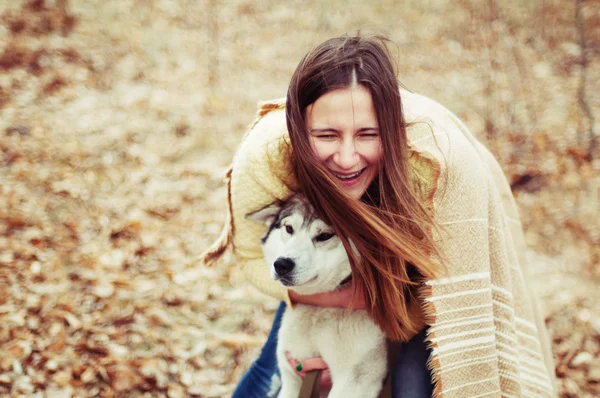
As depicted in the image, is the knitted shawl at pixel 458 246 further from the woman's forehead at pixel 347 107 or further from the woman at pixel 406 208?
the woman's forehead at pixel 347 107

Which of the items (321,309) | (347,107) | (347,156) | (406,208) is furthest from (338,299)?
(347,107)

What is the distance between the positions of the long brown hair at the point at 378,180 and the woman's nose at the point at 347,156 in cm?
6

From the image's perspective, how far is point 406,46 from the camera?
7.32m

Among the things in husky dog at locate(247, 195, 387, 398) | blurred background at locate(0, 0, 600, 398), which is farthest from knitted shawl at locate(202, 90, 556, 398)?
blurred background at locate(0, 0, 600, 398)

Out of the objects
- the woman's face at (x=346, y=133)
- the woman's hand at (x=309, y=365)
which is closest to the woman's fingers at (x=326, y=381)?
the woman's hand at (x=309, y=365)

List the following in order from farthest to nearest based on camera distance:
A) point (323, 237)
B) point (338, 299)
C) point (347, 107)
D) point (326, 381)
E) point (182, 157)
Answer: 1. point (182, 157)
2. point (326, 381)
3. point (338, 299)
4. point (323, 237)
5. point (347, 107)

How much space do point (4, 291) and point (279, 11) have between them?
20.4ft

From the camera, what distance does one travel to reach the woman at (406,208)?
1.70m

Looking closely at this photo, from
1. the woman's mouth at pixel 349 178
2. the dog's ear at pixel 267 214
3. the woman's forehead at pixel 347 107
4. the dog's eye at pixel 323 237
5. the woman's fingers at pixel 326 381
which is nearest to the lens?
the woman's forehead at pixel 347 107

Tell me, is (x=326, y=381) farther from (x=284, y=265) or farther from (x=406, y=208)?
(x=406, y=208)

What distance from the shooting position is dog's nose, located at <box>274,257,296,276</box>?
181cm

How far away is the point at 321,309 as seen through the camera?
2.09m

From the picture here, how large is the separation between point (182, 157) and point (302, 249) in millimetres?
3535

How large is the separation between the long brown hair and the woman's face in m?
0.03
